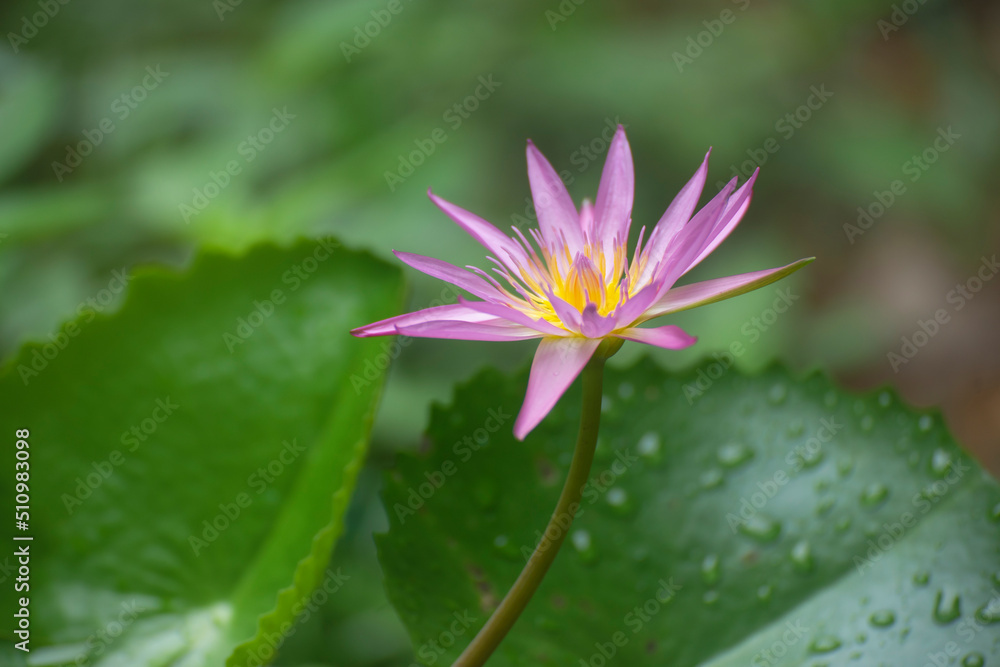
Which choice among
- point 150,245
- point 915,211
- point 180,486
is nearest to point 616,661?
point 180,486
